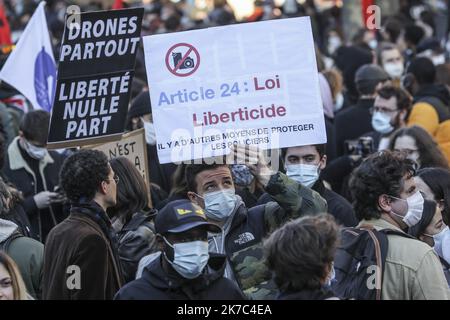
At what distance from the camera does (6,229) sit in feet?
22.2

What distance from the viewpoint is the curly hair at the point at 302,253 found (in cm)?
479

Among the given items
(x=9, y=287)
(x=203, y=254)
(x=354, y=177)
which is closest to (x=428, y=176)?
(x=354, y=177)

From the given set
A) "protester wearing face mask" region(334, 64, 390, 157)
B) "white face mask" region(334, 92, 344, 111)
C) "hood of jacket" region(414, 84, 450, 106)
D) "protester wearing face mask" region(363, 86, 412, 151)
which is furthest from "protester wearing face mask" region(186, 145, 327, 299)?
"white face mask" region(334, 92, 344, 111)

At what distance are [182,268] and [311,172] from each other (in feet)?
6.43

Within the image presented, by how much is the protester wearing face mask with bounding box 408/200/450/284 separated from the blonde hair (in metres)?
2.45

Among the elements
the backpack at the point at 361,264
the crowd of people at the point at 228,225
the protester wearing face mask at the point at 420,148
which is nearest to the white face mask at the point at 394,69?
the crowd of people at the point at 228,225

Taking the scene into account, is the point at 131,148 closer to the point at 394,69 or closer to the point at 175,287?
the point at 175,287

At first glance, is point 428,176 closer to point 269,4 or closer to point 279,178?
point 279,178

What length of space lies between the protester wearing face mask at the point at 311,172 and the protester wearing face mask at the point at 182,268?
1637 millimetres

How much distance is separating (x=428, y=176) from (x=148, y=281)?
256 cm

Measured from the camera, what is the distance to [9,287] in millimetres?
5508

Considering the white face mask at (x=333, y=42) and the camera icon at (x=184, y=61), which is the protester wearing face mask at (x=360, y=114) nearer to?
the camera icon at (x=184, y=61)

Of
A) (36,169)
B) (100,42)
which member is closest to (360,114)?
(36,169)

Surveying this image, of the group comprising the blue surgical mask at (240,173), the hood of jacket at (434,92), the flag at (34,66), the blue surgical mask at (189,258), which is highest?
the flag at (34,66)
